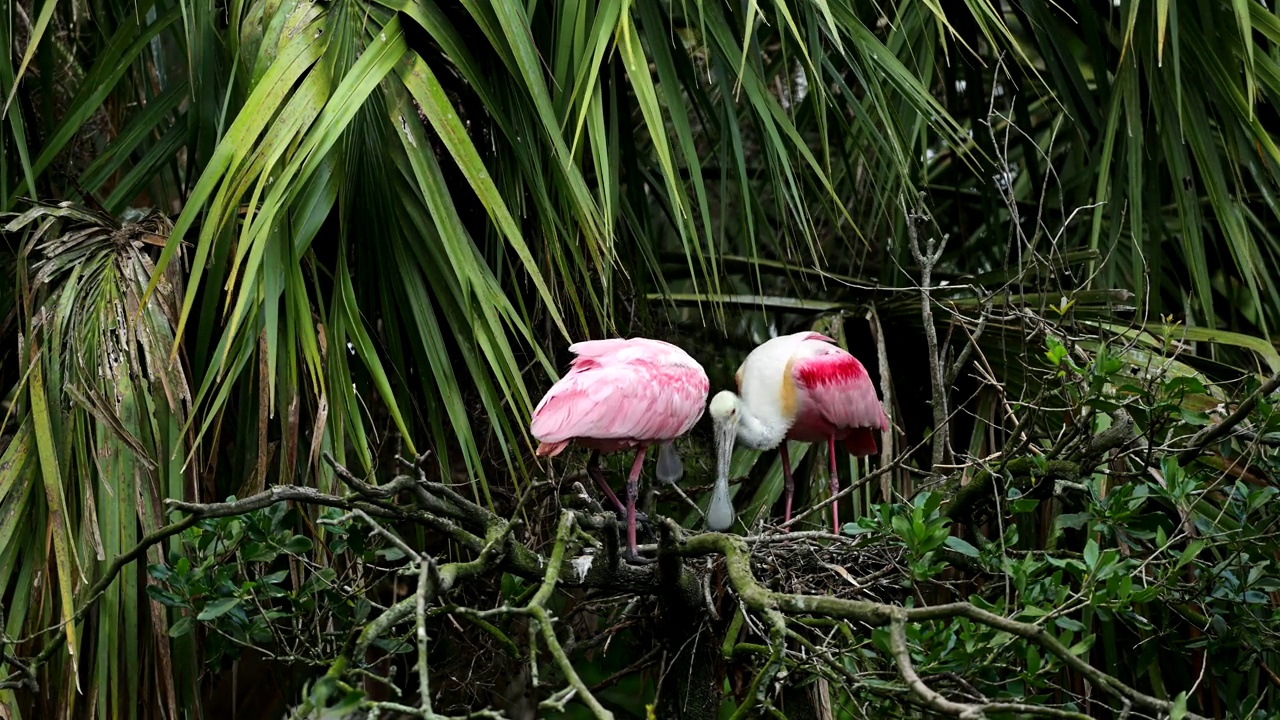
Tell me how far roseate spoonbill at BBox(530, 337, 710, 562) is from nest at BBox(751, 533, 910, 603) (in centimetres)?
29

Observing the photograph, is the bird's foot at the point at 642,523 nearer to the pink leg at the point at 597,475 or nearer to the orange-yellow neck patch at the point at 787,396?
the pink leg at the point at 597,475

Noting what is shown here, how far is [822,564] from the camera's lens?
10.1 ft

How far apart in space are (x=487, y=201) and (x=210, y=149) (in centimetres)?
99

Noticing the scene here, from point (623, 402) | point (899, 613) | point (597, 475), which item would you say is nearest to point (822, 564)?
point (623, 402)

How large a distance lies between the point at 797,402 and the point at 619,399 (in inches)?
32.9

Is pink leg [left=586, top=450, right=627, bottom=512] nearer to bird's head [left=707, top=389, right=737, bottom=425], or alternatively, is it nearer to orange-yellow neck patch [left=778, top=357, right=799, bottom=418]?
bird's head [left=707, top=389, right=737, bottom=425]

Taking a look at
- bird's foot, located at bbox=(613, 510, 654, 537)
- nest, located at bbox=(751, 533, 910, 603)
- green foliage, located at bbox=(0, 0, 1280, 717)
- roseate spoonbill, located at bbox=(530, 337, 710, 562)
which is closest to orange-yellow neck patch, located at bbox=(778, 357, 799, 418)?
green foliage, located at bbox=(0, 0, 1280, 717)

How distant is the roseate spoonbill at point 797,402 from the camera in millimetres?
3969

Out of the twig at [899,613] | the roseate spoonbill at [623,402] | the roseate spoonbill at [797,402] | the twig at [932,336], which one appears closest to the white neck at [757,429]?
the roseate spoonbill at [797,402]

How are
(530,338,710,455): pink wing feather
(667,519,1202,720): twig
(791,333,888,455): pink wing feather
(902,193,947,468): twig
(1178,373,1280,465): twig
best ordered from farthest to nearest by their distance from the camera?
(791,333,888,455): pink wing feather < (530,338,710,455): pink wing feather < (902,193,947,468): twig < (1178,373,1280,465): twig < (667,519,1202,720): twig

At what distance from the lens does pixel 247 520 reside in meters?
2.56

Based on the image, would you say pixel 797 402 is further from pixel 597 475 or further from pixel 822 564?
pixel 822 564

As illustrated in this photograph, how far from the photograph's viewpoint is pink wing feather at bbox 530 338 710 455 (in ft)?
10.6

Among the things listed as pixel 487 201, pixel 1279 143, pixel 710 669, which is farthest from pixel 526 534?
pixel 1279 143
